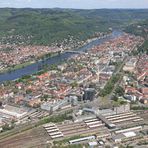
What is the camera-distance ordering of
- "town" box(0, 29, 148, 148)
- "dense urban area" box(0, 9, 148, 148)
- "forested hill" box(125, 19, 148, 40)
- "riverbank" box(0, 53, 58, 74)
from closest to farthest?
A: "dense urban area" box(0, 9, 148, 148) → "town" box(0, 29, 148, 148) → "riverbank" box(0, 53, 58, 74) → "forested hill" box(125, 19, 148, 40)

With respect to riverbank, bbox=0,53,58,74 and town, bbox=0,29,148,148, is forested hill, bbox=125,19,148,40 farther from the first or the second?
town, bbox=0,29,148,148

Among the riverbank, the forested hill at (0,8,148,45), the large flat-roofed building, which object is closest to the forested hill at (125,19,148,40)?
the forested hill at (0,8,148,45)

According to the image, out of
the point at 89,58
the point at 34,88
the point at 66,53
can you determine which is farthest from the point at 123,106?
the point at 66,53

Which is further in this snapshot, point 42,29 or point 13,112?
point 42,29

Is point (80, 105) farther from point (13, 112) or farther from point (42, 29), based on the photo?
point (42, 29)

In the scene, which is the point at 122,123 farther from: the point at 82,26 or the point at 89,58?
the point at 82,26

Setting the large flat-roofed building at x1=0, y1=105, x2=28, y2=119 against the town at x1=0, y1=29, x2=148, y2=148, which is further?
the large flat-roofed building at x1=0, y1=105, x2=28, y2=119

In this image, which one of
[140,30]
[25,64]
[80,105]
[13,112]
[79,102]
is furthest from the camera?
[140,30]

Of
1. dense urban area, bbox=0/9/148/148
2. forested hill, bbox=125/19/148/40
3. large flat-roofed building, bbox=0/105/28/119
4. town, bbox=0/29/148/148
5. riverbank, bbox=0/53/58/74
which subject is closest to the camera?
dense urban area, bbox=0/9/148/148

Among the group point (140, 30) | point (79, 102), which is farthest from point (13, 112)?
point (140, 30)
